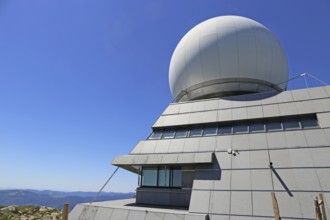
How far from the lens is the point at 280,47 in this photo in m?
22.6

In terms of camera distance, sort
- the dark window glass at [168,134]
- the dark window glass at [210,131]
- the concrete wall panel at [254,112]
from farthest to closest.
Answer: the dark window glass at [168,134]
the dark window glass at [210,131]
the concrete wall panel at [254,112]

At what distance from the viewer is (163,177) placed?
52.1 ft

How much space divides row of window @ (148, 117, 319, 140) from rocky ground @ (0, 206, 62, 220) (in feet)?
32.8

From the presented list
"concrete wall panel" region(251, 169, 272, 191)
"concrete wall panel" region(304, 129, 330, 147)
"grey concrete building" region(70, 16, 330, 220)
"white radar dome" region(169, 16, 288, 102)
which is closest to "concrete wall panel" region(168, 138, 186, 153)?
"grey concrete building" region(70, 16, 330, 220)

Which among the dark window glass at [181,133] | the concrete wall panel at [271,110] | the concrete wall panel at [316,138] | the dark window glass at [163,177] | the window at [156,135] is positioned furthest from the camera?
the window at [156,135]

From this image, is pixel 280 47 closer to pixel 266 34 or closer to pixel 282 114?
pixel 266 34

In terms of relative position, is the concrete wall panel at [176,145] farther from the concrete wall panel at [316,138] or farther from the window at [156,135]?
the concrete wall panel at [316,138]

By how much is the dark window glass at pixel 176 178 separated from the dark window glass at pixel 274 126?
6.41m

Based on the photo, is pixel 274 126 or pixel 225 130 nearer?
pixel 274 126

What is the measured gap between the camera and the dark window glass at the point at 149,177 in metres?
16.2

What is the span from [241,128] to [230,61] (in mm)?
6776

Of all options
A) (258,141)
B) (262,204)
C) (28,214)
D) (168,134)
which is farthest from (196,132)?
(28,214)

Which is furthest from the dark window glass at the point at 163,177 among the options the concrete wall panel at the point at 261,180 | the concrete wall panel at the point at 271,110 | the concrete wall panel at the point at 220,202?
the concrete wall panel at the point at 271,110

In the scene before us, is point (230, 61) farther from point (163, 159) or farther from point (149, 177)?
point (149, 177)
